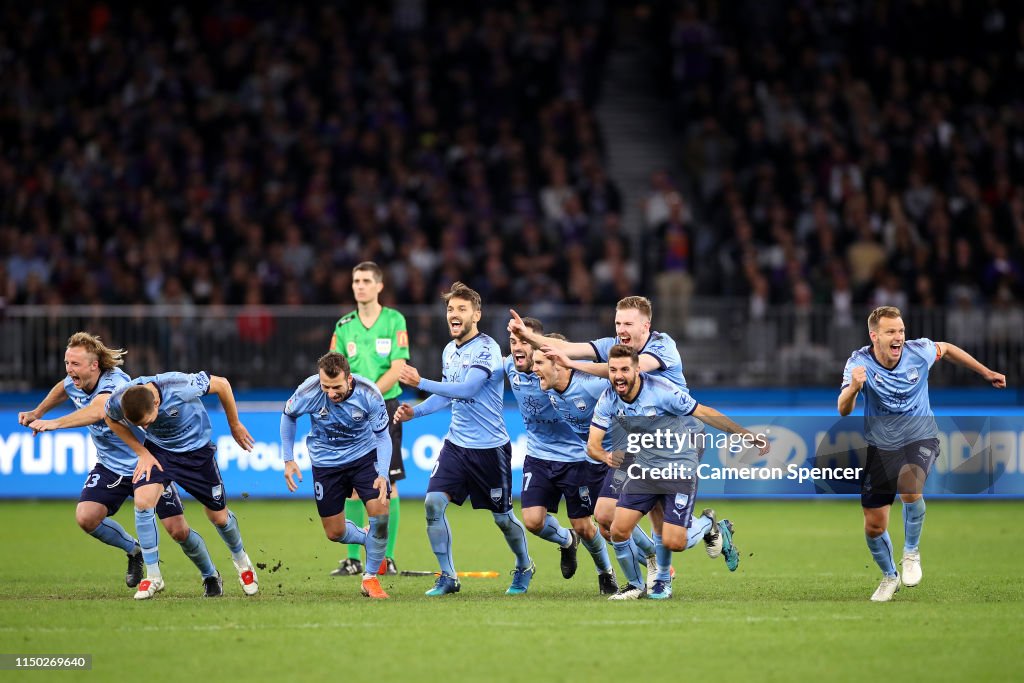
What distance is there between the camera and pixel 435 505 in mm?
10750

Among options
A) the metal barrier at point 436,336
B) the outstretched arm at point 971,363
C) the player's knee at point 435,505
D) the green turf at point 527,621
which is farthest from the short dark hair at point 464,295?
the metal barrier at point 436,336

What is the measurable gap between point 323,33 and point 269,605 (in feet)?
54.5

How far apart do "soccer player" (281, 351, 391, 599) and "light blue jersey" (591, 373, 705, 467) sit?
5.46ft

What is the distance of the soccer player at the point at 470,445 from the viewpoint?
10.7m

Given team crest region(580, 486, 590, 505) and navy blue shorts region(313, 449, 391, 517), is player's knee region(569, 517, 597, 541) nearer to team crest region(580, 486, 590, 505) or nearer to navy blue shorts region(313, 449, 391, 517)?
team crest region(580, 486, 590, 505)

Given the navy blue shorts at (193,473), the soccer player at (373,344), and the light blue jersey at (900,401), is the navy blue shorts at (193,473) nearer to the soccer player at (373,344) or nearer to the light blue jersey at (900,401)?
the soccer player at (373,344)

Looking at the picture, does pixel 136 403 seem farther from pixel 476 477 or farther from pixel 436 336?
pixel 436 336

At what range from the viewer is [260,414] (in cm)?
1798

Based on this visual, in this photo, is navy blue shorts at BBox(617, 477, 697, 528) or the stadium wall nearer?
navy blue shorts at BBox(617, 477, 697, 528)

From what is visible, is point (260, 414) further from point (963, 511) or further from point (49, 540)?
point (963, 511)

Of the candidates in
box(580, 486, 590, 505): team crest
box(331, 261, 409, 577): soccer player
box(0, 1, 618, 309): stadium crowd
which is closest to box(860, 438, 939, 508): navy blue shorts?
box(580, 486, 590, 505): team crest

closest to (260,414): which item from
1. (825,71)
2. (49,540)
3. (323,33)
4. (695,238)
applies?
(49,540)

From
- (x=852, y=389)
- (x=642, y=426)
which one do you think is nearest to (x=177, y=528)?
(x=642, y=426)

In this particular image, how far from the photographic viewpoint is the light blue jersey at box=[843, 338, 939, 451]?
10461 millimetres
